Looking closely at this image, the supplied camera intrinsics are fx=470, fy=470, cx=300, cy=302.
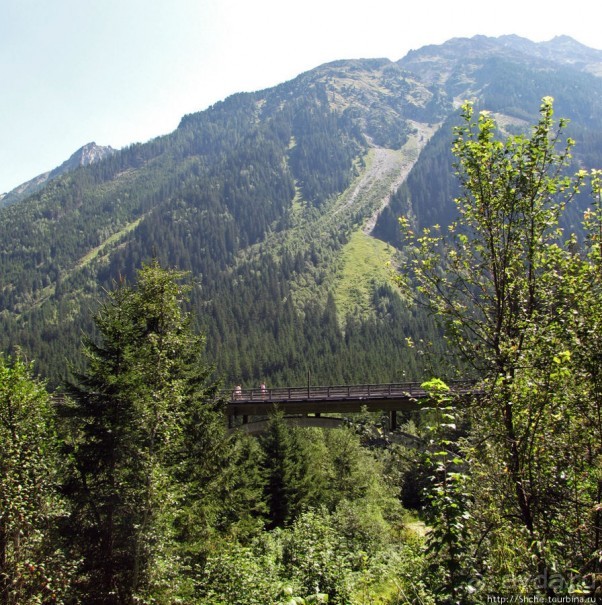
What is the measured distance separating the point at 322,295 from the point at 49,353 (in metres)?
96.0

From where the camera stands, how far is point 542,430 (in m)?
6.11

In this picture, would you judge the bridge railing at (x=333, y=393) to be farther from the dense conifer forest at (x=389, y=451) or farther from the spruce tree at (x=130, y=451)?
the spruce tree at (x=130, y=451)

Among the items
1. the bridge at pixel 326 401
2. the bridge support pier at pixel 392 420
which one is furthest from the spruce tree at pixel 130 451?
the bridge support pier at pixel 392 420

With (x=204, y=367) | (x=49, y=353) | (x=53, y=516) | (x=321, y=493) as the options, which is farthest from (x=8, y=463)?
(x=49, y=353)

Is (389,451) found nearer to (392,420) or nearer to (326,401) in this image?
(326,401)

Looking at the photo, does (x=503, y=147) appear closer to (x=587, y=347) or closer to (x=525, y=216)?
(x=525, y=216)

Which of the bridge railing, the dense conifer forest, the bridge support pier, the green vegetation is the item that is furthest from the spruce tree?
the bridge support pier

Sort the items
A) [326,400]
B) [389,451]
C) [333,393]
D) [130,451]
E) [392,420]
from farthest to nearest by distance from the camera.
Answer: [392,420] < [333,393] < [326,400] < [130,451] < [389,451]

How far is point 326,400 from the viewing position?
4356 centimetres

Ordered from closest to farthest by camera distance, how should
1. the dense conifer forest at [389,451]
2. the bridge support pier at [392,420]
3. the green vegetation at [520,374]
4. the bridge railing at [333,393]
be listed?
the green vegetation at [520,374] < the dense conifer forest at [389,451] < the bridge railing at [333,393] < the bridge support pier at [392,420]

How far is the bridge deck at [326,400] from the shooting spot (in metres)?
41.8

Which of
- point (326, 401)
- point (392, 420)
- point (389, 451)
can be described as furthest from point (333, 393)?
point (389, 451)

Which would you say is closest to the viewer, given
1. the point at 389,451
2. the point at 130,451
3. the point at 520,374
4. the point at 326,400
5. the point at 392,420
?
the point at 520,374

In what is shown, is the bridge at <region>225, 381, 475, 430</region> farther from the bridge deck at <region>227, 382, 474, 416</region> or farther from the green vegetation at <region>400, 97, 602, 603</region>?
the green vegetation at <region>400, 97, 602, 603</region>
